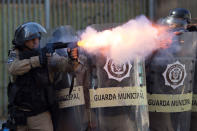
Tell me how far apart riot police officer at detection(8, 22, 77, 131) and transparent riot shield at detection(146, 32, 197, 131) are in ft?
2.77

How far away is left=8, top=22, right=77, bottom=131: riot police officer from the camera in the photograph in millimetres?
3451

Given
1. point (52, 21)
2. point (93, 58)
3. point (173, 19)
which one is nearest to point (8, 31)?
point (52, 21)

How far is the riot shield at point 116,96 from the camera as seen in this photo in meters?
3.22

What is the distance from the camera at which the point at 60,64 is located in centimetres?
354

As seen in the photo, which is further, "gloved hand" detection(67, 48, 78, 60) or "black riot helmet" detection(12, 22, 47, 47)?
"black riot helmet" detection(12, 22, 47, 47)

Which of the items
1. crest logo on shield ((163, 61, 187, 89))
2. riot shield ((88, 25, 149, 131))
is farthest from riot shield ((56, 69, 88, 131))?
crest logo on shield ((163, 61, 187, 89))

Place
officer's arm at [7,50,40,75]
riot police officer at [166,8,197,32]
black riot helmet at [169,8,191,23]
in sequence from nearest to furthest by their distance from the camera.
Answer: officer's arm at [7,50,40,75] → riot police officer at [166,8,197,32] → black riot helmet at [169,8,191,23]

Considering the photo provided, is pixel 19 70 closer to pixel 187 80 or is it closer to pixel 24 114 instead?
pixel 24 114

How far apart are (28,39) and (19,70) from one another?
36 cm

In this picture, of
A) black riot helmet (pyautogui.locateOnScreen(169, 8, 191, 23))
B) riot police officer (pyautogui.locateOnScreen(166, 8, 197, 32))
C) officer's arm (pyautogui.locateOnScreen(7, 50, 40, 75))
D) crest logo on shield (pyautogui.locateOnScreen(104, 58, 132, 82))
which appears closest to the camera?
crest logo on shield (pyautogui.locateOnScreen(104, 58, 132, 82))

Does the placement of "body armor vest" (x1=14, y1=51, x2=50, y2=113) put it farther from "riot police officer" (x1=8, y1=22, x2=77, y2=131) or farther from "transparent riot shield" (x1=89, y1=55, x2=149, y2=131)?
"transparent riot shield" (x1=89, y1=55, x2=149, y2=131)

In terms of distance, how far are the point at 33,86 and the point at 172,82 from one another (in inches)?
54.5

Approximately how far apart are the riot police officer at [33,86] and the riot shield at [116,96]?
0.37 metres

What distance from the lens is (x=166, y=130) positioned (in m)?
3.57
